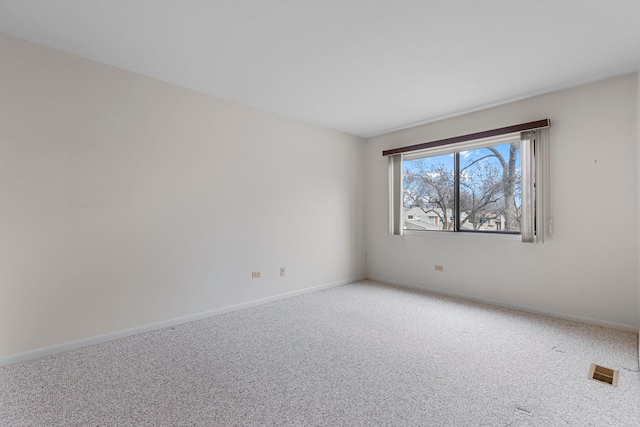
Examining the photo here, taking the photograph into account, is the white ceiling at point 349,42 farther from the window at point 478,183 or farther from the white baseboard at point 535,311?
the white baseboard at point 535,311

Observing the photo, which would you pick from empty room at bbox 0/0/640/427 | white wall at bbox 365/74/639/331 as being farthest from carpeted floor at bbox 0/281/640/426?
white wall at bbox 365/74/639/331

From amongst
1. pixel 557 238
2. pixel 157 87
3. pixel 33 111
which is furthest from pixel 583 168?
pixel 33 111

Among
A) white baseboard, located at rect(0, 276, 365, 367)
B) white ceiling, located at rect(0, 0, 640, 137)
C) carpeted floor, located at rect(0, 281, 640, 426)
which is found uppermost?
white ceiling, located at rect(0, 0, 640, 137)

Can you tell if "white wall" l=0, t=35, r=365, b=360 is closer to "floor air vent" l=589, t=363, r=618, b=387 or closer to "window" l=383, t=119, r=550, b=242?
"window" l=383, t=119, r=550, b=242

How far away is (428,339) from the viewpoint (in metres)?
2.64

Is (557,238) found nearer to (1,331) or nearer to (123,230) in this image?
(123,230)

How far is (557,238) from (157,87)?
4.49 meters

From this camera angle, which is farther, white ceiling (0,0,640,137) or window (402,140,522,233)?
window (402,140,522,233)

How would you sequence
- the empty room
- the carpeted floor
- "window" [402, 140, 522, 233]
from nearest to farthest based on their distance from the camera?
the carpeted floor
the empty room
"window" [402, 140, 522, 233]

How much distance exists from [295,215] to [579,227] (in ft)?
10.6

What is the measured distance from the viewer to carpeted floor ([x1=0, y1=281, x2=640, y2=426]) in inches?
64.2

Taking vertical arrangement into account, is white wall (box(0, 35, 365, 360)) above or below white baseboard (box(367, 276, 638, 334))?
above

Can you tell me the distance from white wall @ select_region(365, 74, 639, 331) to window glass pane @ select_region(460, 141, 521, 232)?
0.25m

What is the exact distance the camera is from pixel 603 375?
2.05 meters
